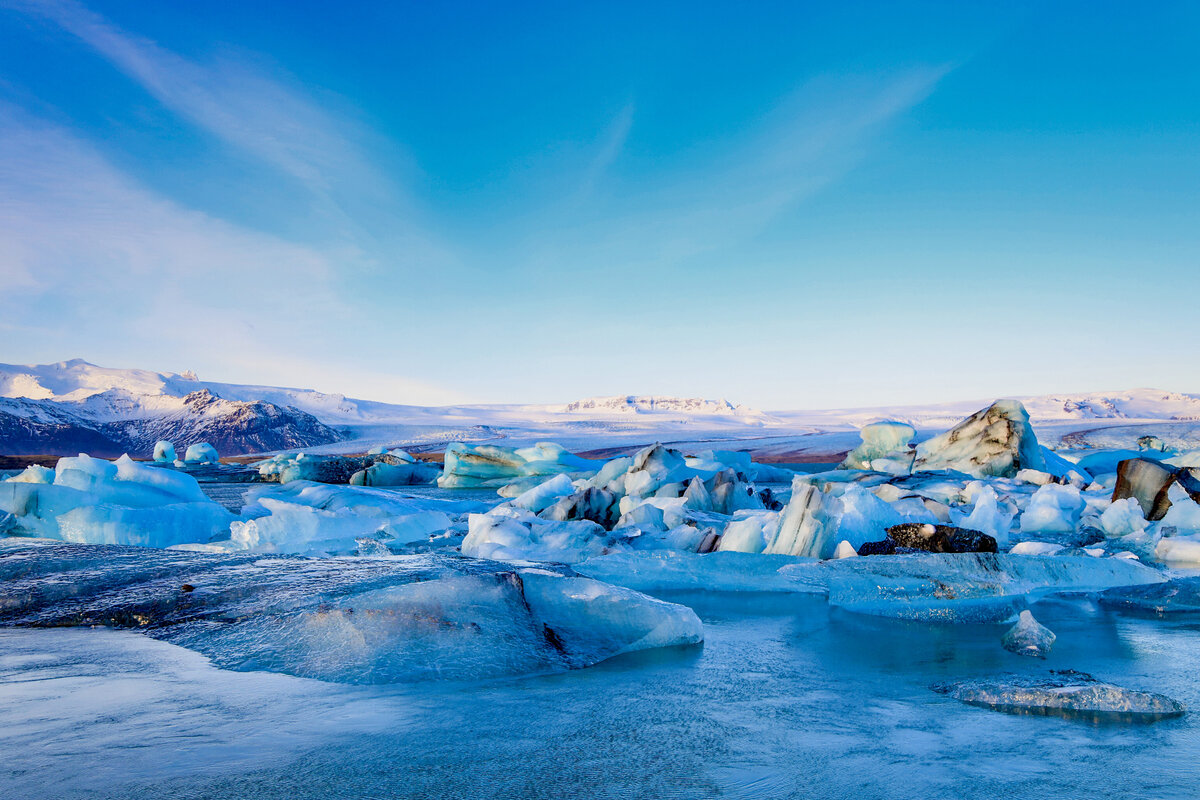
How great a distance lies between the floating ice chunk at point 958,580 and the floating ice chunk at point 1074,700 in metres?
1.26

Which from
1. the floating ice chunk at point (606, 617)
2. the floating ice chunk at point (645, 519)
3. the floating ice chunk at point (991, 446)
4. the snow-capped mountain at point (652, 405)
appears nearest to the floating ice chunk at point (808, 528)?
the floating ice chunk at point (645, 519)

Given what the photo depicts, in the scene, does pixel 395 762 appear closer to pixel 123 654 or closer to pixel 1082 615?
pixel 123 654

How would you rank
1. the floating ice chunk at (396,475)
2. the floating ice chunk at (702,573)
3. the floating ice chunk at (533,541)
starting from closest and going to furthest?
the floating ice chunk at (702,573) < the floating ice chunk at (533,541) < the floating ice chunk at (396,475)

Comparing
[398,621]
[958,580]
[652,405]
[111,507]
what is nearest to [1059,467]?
[958,580]

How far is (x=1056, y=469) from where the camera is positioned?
1211 cm

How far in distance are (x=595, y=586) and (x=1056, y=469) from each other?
1246 cm

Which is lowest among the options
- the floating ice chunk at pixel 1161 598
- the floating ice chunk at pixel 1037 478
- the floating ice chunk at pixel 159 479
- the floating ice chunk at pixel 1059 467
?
the floating ice chunk at pixel 1059 467

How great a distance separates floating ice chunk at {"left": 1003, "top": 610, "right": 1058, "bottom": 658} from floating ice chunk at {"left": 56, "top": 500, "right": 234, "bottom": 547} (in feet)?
19.1

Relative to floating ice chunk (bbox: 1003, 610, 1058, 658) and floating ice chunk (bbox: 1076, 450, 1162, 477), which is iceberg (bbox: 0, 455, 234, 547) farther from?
floating ice chunk (bbox: 1076, 450, 1162, 477)

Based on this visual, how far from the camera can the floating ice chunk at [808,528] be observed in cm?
431

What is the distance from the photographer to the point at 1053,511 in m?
6.18

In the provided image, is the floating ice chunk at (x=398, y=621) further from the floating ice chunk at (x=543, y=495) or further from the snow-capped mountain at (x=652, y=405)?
the snow-capped mountain at (x=652, y=405)

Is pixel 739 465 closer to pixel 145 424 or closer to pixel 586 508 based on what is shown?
pixel 586 508

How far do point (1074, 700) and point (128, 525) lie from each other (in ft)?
20.2
